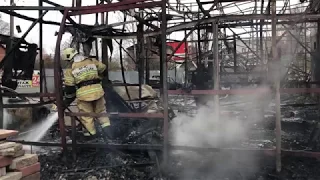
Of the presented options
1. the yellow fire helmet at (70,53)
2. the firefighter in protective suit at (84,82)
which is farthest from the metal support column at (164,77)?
the yellow fire helmet at (70,53)

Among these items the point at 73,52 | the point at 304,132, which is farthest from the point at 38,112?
the point at 304,132

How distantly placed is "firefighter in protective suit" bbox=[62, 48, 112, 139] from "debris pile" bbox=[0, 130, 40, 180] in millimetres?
2176

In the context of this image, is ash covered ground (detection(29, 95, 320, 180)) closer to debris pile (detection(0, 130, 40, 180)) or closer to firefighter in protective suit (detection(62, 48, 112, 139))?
firefighter in protective suit (detection(62, 48, 112, 139))

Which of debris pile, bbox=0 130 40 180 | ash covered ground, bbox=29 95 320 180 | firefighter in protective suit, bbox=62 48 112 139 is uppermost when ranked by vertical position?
firefighter in protective suit, bbox=62 48 112 139

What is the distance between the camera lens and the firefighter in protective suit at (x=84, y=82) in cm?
552

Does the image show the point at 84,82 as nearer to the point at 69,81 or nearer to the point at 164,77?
the point at 69,81

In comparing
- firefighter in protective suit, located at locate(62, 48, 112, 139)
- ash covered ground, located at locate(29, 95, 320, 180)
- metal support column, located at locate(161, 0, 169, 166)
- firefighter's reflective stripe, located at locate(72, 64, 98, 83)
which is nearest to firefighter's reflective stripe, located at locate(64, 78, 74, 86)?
firefighter in protective suit, located at locate(62, 48, 112, 139)

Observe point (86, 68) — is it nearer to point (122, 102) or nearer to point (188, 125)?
point (122, 102)

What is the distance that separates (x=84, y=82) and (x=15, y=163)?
8.09ft

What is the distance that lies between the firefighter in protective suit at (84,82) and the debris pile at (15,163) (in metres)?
2.18

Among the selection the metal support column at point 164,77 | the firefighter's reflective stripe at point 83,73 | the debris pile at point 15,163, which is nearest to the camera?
the debris pile at point 15,163

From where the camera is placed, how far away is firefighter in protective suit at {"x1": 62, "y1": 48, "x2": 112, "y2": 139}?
18.1 feet

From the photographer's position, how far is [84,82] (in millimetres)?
5512

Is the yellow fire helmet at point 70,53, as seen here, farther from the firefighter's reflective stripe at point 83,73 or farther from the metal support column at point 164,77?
the metal support column at point 164,77
